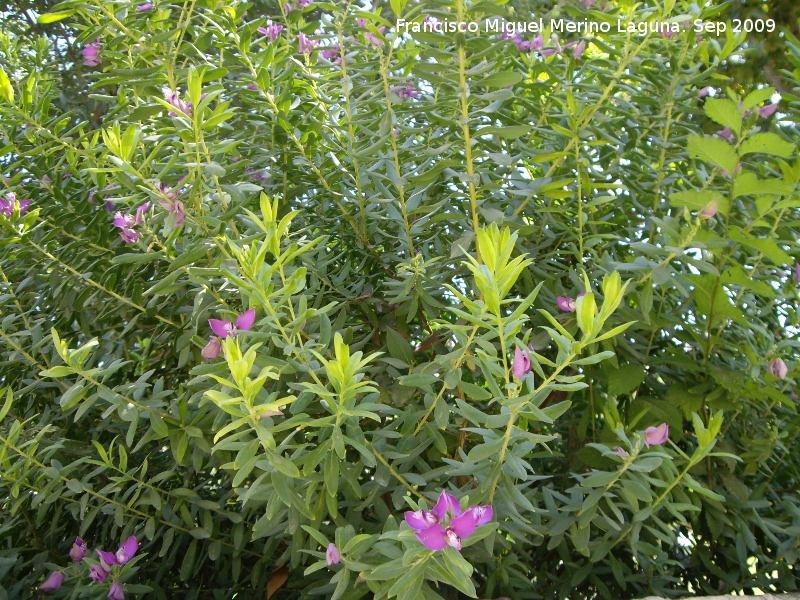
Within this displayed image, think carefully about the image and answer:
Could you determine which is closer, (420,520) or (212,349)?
(420,520)

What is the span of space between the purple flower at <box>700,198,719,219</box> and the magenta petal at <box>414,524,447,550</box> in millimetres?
717

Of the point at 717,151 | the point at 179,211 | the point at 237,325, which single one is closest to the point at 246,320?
the point at 237,325

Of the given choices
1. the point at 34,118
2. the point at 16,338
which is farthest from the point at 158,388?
the point at 34,118

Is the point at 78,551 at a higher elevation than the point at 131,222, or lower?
lower

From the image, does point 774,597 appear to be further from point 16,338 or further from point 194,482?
point 16,338

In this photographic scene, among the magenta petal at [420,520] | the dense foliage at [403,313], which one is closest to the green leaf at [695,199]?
the dense foliage at [403,313]

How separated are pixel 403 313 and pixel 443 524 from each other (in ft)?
2.03

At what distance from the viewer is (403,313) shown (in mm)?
1539

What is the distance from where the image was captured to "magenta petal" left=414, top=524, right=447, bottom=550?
3.15 feet

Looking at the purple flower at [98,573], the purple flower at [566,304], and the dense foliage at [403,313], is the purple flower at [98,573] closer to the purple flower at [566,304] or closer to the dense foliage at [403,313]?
the dense foliage at [403,313]

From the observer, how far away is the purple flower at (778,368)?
142 cm

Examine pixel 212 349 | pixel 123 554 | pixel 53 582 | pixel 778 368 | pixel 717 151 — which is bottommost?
pixel 53 582

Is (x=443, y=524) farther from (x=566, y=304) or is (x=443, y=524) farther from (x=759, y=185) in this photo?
(x=759, y=185)

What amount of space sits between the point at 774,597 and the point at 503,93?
1055 millimetres
